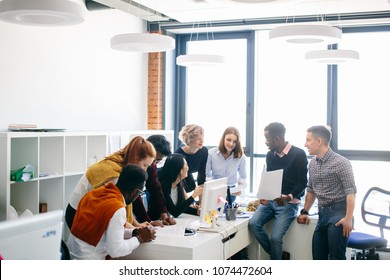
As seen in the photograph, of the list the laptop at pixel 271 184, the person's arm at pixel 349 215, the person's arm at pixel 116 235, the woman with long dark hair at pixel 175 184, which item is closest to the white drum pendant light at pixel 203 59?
the laptop at pixel 271 184

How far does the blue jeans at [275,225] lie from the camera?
4504 millimetres

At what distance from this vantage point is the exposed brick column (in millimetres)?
7059

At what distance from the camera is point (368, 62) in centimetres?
643

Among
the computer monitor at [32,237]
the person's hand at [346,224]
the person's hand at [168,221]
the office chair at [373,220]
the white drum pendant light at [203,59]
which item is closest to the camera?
the computer monitor at [32,237]

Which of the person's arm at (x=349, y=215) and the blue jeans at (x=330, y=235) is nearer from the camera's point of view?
the person's arm at (x=349, y=215)

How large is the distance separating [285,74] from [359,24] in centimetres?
116

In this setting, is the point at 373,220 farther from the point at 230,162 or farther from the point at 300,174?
the point at 230,162

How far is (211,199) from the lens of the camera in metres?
3.76

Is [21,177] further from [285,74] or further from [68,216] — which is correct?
[285,74]

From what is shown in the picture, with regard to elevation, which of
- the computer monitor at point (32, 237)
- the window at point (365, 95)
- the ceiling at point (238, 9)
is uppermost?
the ceiling at point (238, 9)

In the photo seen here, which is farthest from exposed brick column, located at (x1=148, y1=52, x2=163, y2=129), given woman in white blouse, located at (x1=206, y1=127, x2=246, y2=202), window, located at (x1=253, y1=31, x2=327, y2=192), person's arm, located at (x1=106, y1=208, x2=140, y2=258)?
person's arm, located at (x1=106, y1=208, x2=140, y2=258)

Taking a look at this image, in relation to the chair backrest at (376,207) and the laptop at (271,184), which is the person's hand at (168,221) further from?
the chair backrest at (376,207)

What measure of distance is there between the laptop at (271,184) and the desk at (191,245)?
49cm

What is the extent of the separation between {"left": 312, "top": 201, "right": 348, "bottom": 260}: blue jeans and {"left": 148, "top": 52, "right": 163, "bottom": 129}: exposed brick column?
338 centimetres
